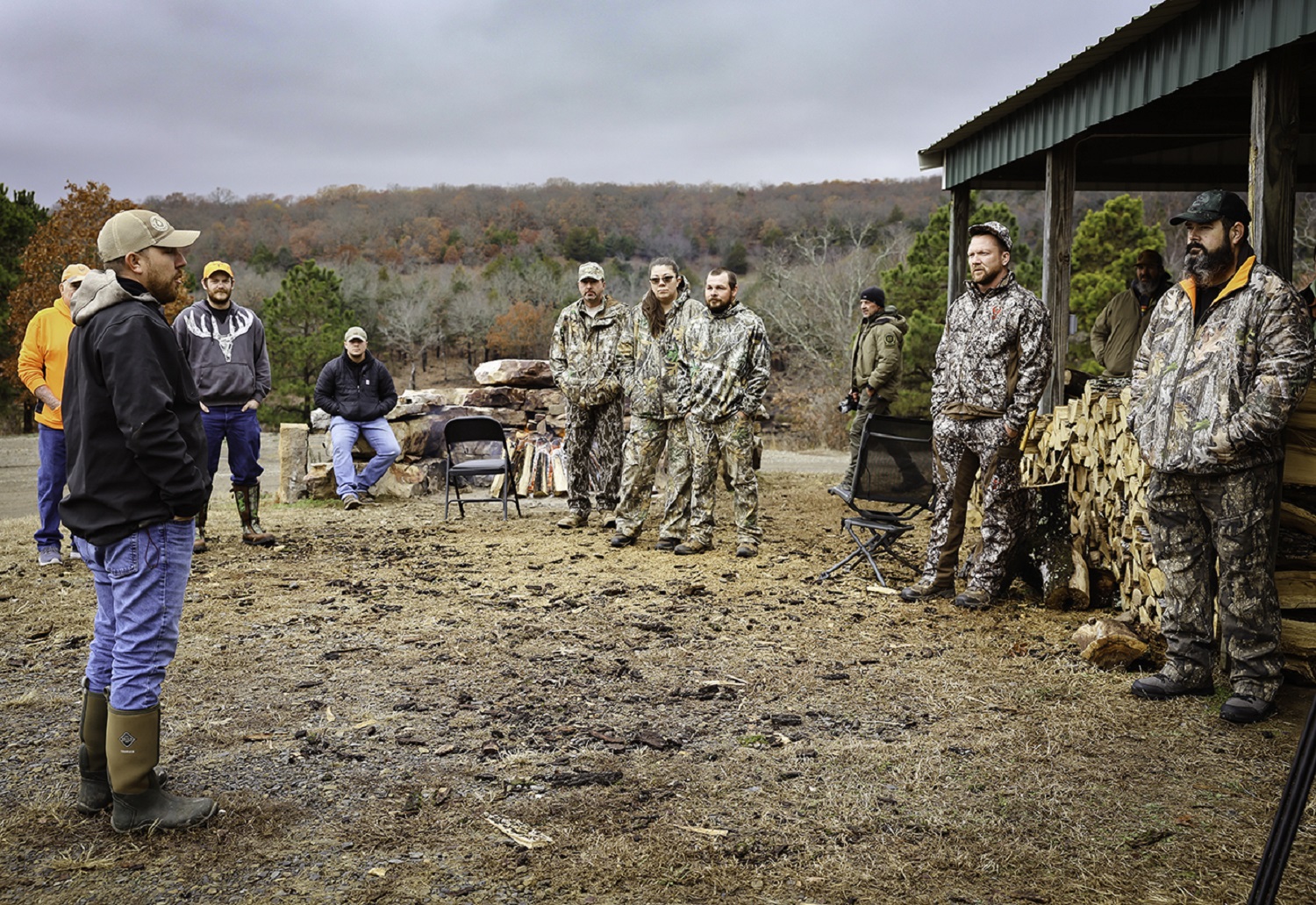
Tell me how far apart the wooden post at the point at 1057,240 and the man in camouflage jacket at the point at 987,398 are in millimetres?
2103

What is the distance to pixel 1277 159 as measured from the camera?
4430 mm

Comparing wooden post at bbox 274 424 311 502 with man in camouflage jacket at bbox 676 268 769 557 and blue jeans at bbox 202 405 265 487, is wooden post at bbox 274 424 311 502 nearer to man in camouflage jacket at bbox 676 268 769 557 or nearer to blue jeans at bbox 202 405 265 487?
blue jeans at bbox 202 405 265 487

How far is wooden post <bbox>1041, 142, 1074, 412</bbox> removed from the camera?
7188 millimetres

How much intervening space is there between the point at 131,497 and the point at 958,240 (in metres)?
8.03

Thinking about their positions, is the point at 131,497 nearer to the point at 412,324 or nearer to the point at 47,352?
the point at 47,352

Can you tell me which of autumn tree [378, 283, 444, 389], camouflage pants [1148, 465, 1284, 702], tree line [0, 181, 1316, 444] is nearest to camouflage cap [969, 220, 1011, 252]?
camouflage pants [1148, 465, 1284, 702]

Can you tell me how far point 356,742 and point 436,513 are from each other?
5849 mm

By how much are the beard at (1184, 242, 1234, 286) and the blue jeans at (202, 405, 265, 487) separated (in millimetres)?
5756

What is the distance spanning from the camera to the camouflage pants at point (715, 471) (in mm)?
6852

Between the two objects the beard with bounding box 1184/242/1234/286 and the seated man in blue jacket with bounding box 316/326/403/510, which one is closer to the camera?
the beard with bounding box 1184/242/1234/286

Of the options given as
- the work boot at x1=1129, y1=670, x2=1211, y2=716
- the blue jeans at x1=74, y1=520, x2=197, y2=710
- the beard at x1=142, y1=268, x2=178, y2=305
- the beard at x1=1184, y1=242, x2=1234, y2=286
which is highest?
the beard at x1=1184, y1=242, x2=1234, y2=286

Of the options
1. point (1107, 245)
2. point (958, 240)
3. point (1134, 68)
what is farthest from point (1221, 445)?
point (1107, 245)

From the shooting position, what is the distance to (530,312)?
1500 inches

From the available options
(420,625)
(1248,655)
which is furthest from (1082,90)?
(420,625)
